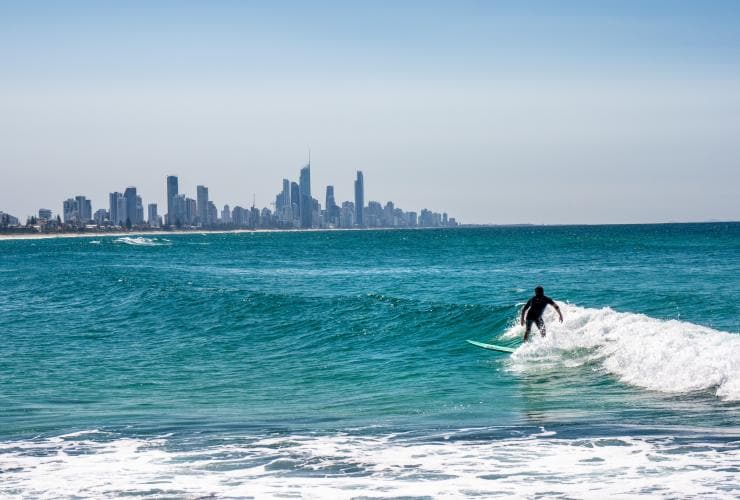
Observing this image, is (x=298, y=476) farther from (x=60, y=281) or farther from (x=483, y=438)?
(x=60, y=281)

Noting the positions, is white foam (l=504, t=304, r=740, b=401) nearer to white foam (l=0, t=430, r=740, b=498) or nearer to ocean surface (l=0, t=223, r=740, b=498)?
ocean surface (l=0, t=223, r=740, b=498)

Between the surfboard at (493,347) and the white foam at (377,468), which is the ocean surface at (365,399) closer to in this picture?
the white foam at (377,468)

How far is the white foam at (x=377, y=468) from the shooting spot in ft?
32.5

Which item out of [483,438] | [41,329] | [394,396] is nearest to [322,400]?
[394,396]

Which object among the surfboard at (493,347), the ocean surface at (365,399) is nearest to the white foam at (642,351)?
the ocean surface at (365,399)

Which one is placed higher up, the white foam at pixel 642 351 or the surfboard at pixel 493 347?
the white foam at pixel 642 351

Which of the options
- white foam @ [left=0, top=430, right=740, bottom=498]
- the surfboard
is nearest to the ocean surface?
white foam @ [left=0, top=430, right=740, bottom=498]

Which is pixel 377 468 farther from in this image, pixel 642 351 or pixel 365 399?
pixel 642 351

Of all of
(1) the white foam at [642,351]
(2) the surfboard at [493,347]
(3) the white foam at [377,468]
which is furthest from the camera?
(2) the surfboard at [493,347]

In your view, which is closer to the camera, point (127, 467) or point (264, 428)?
point (127, 467)

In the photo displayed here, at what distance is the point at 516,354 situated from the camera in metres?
22.2

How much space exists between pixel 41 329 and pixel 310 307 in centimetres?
968

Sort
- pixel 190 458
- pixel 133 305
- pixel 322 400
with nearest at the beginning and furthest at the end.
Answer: pixel 190 458, pixel 322 400, pixel 133 305

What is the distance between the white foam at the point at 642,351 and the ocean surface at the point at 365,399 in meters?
0.07
